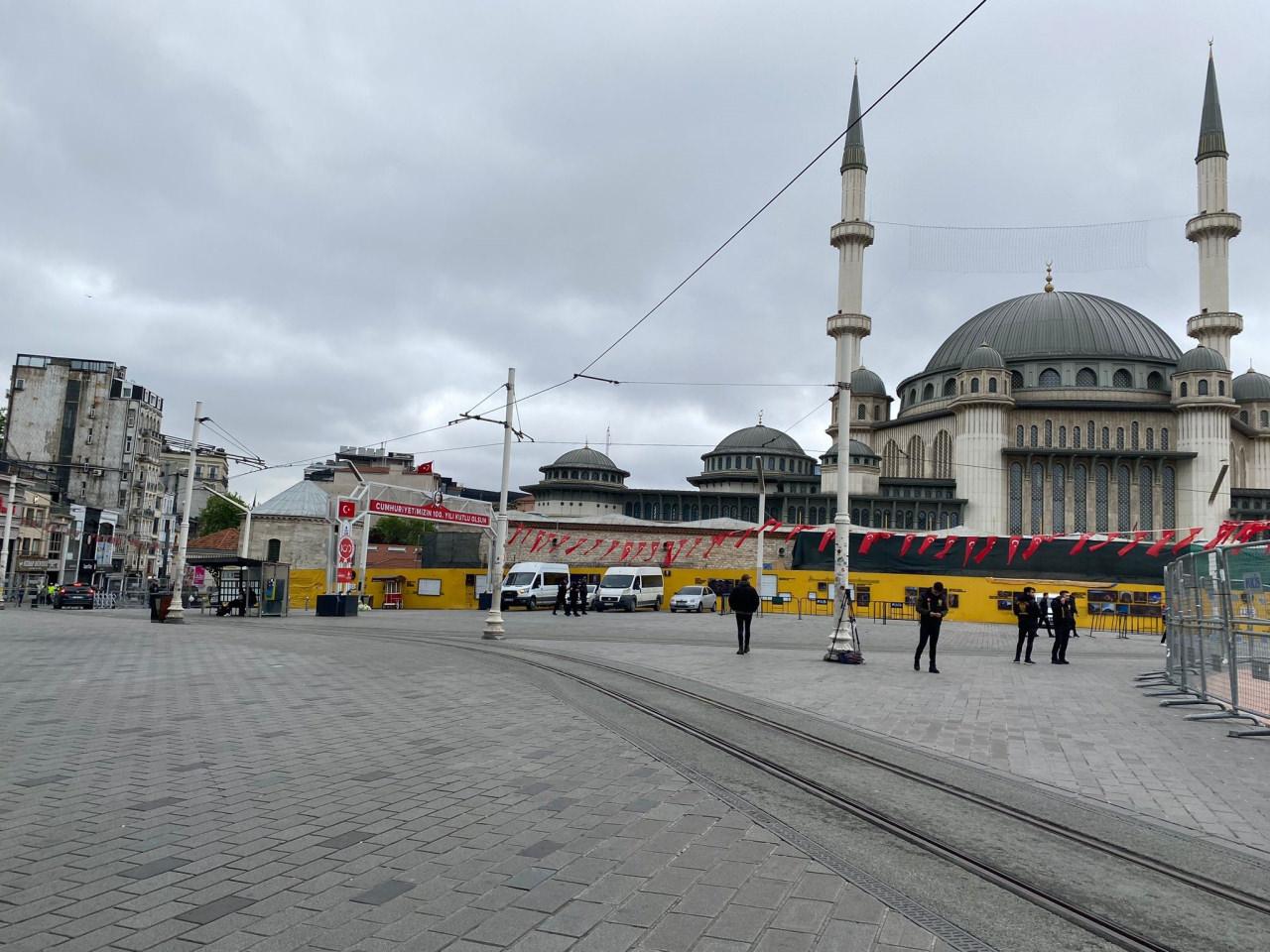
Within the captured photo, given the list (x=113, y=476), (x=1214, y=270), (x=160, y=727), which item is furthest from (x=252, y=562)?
(x=1214, y=270)

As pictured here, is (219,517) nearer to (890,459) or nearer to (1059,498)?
(890,459)

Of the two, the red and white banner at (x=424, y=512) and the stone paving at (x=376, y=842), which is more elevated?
the red and white banner at (x=424, y=512)

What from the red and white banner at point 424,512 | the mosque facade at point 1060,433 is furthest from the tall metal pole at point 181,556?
the mosque facade at point 1060,433

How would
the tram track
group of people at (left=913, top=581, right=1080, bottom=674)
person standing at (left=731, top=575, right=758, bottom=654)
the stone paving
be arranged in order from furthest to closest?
person standing at (left=731, top=575, right=758, bottom=654)
group of people at (left=913, top=581, right=1080, bottom=674)
the tram track
the stone paving

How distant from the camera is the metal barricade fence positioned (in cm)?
929

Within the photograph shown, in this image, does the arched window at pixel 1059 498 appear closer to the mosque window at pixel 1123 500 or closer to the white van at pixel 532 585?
the mosque window at pixel 1123 500

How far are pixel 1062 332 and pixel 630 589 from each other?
5592 centimetres

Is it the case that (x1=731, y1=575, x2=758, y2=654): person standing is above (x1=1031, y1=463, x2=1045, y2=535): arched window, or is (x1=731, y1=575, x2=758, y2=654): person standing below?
below

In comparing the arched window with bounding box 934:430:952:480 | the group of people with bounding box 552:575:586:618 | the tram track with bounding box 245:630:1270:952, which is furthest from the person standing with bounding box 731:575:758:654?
the arched window with bounding box 934:430:952:480

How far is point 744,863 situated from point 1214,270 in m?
77.9

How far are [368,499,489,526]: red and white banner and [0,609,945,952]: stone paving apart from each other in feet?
72.3

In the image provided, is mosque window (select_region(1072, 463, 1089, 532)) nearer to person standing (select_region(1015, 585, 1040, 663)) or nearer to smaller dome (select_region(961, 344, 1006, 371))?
smaller dome (select_region(961, 344, 1006, 371))

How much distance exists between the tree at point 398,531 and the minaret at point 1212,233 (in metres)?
67.7

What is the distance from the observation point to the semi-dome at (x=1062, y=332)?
238 ft
